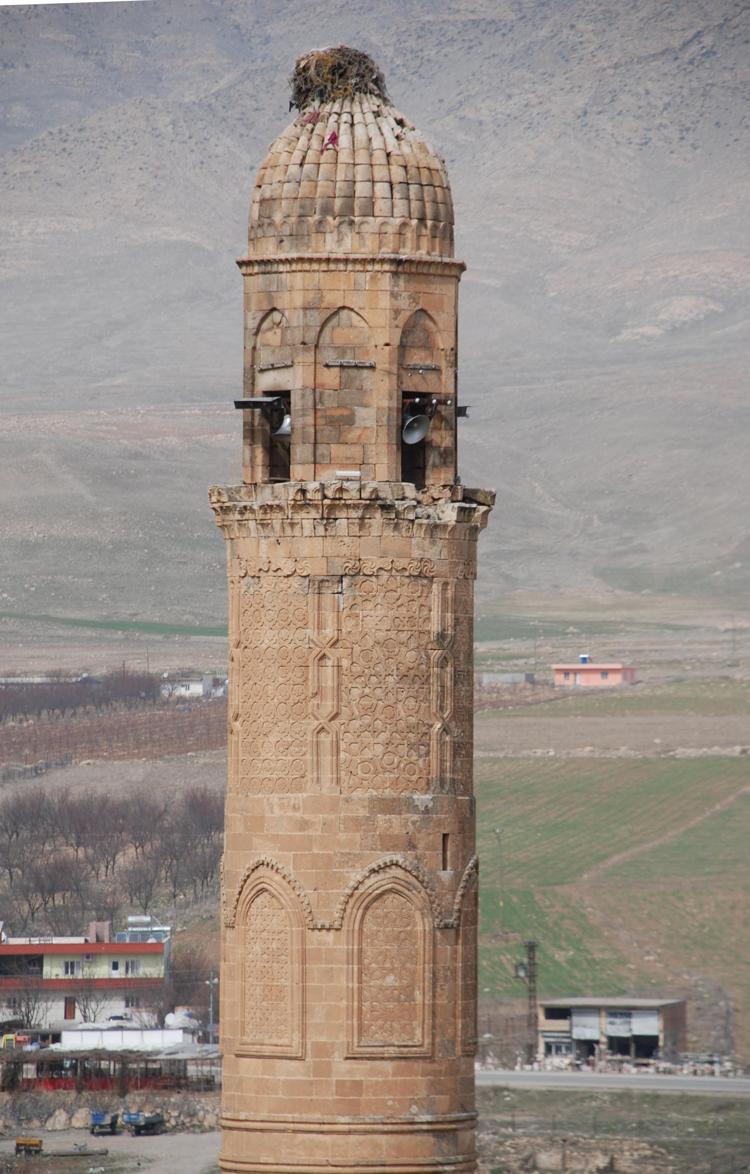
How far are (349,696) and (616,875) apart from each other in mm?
155880

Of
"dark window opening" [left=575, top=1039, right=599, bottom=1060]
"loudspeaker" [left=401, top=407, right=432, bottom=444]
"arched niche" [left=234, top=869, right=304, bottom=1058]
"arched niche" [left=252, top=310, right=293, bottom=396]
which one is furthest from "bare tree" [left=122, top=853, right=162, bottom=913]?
"loudspeaker" [left=401, top=407, right=432, bottom=444]

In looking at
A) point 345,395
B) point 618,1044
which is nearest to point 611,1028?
point 618,1044

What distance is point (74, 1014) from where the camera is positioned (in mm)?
144125

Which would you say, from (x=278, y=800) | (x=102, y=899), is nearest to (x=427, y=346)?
(x=278, y=800)

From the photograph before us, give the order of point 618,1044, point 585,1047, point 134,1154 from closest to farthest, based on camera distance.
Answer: point 134,1154
point 585,1047
point 618,1044

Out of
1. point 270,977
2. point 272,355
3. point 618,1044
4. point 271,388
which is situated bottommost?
point 270,977

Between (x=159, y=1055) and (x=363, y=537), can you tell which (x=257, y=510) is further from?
(x=159, y=1055)

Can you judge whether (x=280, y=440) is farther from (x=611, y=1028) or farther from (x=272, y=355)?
(x=611, y=1028)

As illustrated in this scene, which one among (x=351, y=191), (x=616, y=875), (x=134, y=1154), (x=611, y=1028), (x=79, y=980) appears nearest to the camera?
(x=351, y=191)

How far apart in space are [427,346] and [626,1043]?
122 meters

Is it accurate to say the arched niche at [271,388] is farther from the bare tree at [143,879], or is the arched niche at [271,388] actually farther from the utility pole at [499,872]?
the bare tree at [143,879]

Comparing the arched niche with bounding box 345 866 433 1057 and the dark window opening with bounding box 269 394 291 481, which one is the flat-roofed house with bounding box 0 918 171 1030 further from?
the arched niche with bounding box 345 866 433 1057

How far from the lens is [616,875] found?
176 meters

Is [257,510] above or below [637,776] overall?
below
